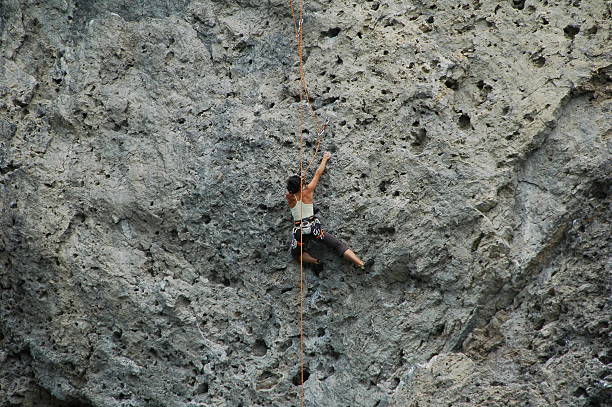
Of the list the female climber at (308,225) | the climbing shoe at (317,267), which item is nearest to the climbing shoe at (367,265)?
the female climber at (308,225)

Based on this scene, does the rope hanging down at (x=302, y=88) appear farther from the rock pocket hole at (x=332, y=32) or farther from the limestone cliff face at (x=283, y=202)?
the rock pocket hole at (x=332, y=32)

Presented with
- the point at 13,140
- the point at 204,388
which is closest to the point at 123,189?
the point at 13,140

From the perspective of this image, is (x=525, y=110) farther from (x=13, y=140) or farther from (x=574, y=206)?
(x=13, y=140)

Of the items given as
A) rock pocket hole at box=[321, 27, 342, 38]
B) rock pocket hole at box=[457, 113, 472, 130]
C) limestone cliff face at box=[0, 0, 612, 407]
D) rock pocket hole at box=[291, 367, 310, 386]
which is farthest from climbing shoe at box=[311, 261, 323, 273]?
rock pocket hole at box=[321, 27, 342, 38]

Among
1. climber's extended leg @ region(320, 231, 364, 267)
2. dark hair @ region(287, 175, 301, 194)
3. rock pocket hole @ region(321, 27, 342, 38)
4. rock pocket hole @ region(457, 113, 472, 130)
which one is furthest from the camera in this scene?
rock pocket hole @ region(321, 27, 342, 38)

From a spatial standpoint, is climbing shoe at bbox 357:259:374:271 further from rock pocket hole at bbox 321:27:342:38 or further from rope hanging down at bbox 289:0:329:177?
rock pocket hole at bbox 321:27:342:38

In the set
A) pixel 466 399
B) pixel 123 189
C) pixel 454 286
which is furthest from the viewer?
pixel 123 189
